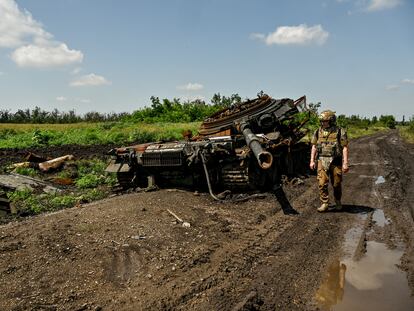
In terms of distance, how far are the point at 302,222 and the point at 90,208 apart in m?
3.83

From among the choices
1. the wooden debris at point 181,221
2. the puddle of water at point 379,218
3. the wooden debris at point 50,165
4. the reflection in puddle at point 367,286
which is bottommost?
the reflection in puddle at point 367,286

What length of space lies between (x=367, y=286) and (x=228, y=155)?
16.3 ft

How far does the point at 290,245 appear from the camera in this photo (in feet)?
19.2

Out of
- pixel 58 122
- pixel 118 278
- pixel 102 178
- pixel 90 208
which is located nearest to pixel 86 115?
pixel 58 122

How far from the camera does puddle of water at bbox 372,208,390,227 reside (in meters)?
7.07

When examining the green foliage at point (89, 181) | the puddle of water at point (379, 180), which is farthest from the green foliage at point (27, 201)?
the puddle of water at point (379, 180)

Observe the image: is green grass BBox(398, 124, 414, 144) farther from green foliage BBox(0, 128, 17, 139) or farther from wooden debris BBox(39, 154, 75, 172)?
green foliage BBox(0, 128, 17, 139)

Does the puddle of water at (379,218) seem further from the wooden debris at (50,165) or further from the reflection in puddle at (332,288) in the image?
the wooden debris at (50,165)

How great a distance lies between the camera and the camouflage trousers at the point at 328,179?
786 cm

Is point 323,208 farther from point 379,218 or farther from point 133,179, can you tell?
point 133,179

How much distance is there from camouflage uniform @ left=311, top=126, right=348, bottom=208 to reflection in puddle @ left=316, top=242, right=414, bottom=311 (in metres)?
2.38

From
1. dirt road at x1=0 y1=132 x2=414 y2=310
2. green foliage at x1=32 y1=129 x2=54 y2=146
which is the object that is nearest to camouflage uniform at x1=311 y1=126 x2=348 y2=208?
dirt road at x1=0 y1=132 x2=414 y2=310

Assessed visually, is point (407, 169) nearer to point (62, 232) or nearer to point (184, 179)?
point (184, 179)

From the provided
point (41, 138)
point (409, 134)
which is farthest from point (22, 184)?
point (409, 134)
